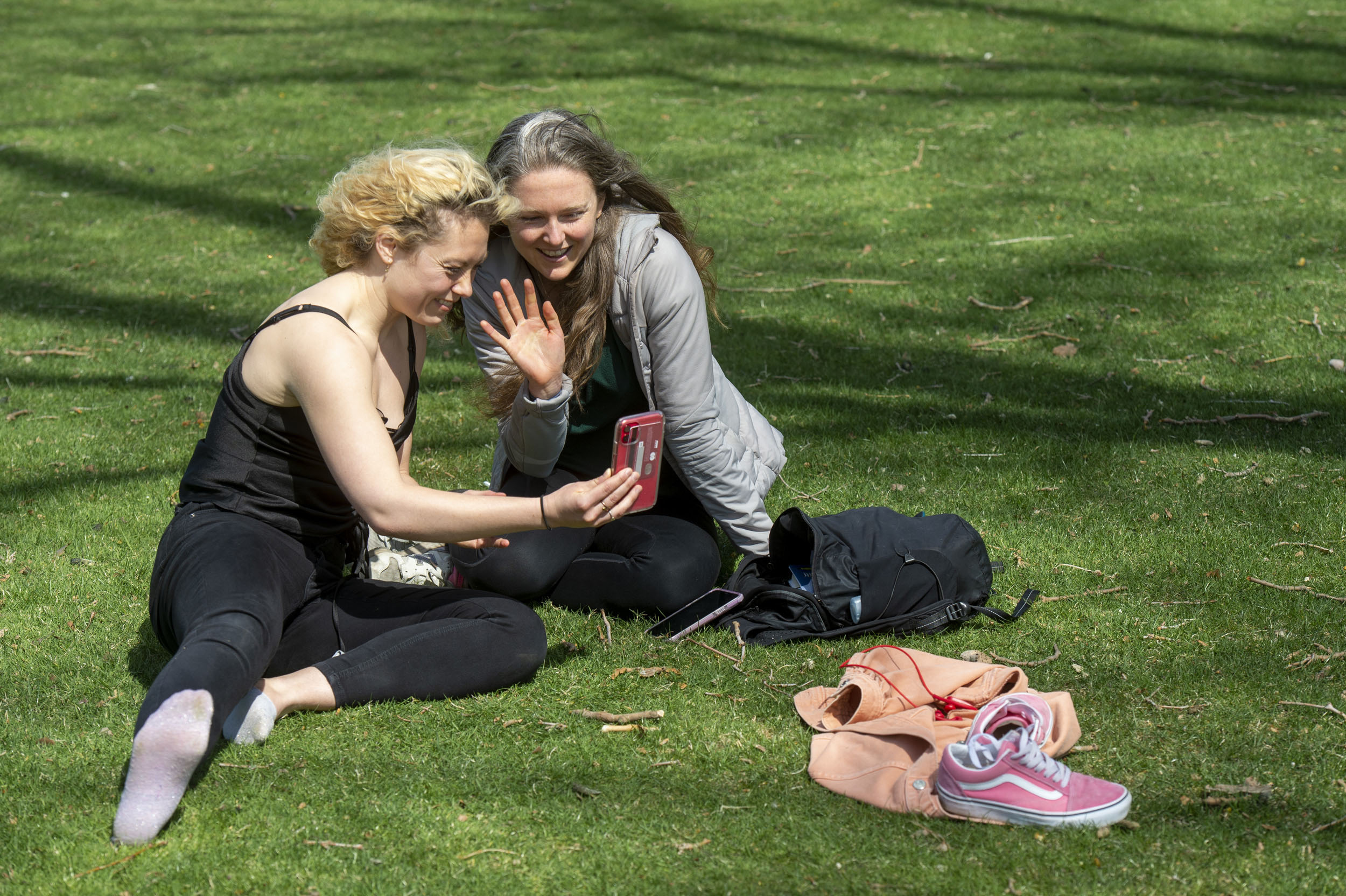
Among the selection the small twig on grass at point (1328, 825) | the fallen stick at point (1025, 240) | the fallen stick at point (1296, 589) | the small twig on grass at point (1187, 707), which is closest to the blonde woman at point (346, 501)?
the small twig on grass at point (1187, 707)

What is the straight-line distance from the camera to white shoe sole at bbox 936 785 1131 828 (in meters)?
2.79

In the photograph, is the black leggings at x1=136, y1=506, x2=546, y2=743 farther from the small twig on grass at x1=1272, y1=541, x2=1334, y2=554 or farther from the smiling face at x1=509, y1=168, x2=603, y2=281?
the small twig on grass at x1=1272, y1=541, x2=1334, y2=554

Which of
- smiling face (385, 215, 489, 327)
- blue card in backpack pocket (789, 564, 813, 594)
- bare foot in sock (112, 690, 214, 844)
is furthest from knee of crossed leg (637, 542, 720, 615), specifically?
bare foot in sock (112, 690, 214, 844)

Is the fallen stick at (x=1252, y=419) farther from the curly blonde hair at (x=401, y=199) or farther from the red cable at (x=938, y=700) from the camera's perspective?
the curly blonde hair at (x=401, y=199)

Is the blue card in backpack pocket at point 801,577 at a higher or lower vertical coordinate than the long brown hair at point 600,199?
lower

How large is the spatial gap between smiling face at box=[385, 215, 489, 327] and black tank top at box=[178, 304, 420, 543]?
19 cm

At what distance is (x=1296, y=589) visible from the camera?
13.0 ft

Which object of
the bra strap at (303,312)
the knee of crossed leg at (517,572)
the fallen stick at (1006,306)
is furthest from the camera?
the fallen stick at (1006,306)

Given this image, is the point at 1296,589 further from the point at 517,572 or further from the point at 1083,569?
the point at 517,572

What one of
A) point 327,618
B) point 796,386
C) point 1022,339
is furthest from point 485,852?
point 1022,339

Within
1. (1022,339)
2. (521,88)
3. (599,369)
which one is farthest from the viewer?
(521,88)

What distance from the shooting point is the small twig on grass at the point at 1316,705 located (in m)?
3.25

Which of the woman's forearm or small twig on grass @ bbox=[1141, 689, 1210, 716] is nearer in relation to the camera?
the woman's forearm

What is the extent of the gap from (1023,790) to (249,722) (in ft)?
6.53
